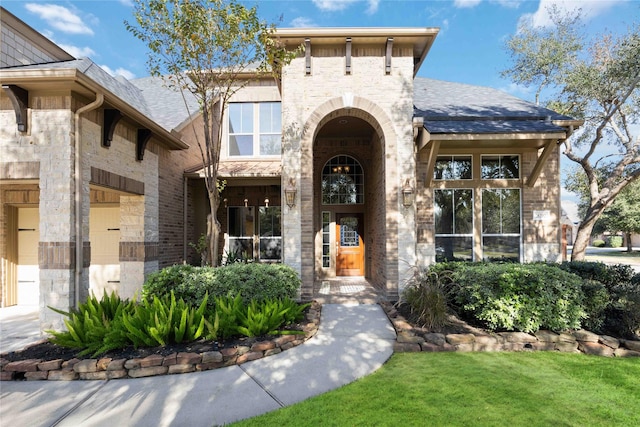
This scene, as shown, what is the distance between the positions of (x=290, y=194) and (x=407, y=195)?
9.15 ft

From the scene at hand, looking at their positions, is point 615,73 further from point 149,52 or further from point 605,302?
point 149,52

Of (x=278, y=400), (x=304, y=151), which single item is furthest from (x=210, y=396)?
(x=304, y=151)

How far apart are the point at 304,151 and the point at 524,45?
10429 mm

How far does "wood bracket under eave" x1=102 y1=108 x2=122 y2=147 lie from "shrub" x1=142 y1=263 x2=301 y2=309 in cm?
285

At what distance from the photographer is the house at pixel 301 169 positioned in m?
5.12

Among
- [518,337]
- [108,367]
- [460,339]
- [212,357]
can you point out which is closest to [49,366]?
[108,367]

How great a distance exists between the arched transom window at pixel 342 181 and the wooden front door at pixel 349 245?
0.60 metres

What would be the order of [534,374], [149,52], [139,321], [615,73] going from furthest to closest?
[615,73] < [149,52] < [139,321] < [534,374]

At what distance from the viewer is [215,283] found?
5695 millimetres

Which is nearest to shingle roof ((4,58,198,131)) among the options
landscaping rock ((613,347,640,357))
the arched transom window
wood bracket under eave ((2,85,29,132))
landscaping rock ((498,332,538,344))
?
wood bracket under eave ((2,85,29,132))

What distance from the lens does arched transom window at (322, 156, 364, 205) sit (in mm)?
10422

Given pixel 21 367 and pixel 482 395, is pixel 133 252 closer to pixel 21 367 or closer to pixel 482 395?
pixel 21 367

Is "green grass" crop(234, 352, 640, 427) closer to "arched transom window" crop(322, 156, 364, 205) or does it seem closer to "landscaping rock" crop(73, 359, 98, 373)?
"landscaping rock" crop(73, 359, 98, 373)

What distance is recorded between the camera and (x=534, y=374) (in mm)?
3842
